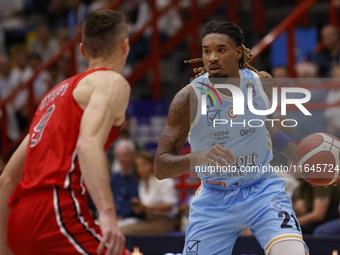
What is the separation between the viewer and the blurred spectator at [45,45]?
10.4m

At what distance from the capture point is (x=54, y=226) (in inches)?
108

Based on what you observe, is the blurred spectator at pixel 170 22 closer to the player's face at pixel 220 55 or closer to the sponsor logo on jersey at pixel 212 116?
the player's face at pixel 220 55

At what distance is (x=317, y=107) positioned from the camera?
648 centimetres

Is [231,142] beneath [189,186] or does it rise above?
above

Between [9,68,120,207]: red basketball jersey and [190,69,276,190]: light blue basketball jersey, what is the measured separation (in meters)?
1.15

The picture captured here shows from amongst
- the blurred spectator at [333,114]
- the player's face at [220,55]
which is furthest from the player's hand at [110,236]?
the blurred spectator at [333,114]

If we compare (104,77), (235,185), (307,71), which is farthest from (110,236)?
(307,71)

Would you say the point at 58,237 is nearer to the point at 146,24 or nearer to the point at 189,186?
the point at 189,186

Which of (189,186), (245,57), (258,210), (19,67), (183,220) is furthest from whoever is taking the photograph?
(19,67)

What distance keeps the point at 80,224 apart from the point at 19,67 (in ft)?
Result: 26.5

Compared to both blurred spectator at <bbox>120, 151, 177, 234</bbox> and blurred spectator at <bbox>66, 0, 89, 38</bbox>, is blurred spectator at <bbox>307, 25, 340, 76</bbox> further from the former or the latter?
blurred spectator at <bbox>66, 0, 89, 38</bbox>

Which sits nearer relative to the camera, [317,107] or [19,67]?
[317,107]

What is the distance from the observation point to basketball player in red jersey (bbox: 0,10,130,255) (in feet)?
8.75

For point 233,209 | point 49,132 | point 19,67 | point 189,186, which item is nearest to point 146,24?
point 19,67
